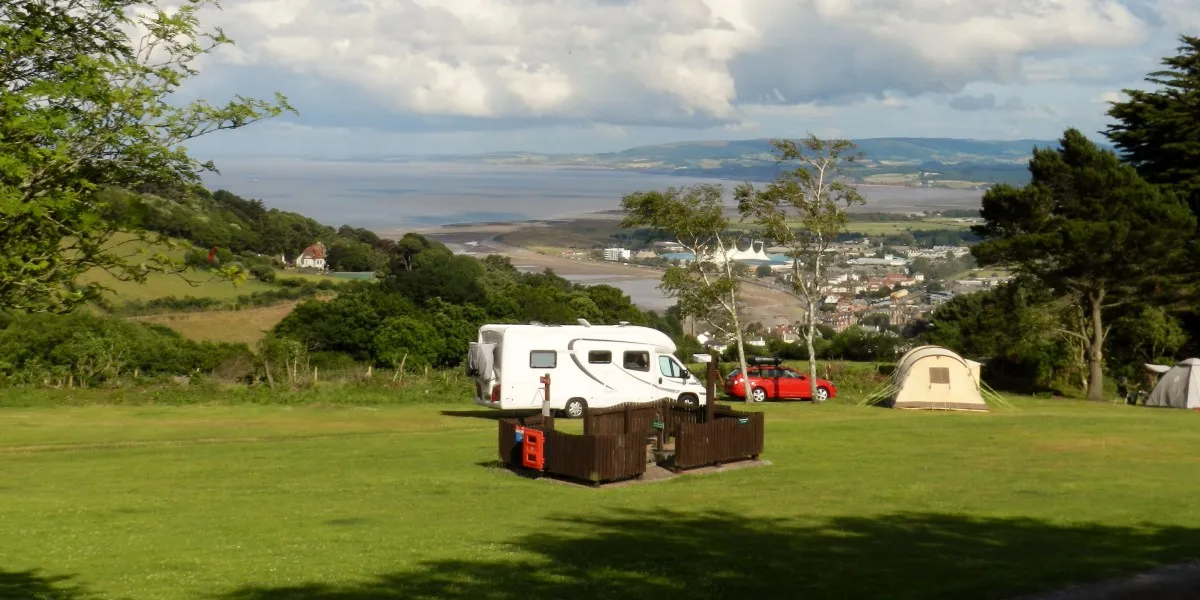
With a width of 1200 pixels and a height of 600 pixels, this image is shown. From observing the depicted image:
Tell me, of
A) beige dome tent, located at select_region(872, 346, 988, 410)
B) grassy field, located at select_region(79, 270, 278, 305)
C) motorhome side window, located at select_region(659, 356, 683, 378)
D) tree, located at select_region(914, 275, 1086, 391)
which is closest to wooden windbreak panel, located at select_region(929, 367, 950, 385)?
beige dome tent, located at select_region(872, 346, 988, 410)

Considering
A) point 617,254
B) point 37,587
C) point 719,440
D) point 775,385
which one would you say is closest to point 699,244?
point 775,385

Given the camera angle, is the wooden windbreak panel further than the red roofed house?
No

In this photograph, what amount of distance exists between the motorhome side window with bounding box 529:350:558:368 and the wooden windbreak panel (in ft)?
46.2

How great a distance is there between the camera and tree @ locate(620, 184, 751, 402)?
3809 centimetres

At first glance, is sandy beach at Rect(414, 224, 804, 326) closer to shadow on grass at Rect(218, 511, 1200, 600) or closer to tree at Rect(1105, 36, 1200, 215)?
tree at Rect(1105, 36, 1200, 215)

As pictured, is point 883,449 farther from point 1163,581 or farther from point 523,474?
point 1163,581

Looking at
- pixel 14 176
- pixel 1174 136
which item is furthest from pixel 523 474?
pixel 1174 136

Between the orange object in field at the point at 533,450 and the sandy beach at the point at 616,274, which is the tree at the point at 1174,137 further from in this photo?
the orange object in field at the point at 533,450

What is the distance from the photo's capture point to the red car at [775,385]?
Result: 129ft

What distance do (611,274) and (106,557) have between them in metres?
104

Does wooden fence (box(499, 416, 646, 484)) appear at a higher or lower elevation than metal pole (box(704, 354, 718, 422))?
lower

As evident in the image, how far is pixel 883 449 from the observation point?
2438cm

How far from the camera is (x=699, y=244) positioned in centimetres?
3925

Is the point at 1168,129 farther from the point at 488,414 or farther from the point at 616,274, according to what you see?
the point at 616,274
